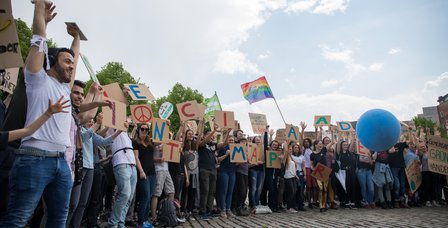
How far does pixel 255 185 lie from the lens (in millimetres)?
10016

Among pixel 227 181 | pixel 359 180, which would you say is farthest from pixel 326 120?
pixel 227 181

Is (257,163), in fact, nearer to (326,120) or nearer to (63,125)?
(326,120)

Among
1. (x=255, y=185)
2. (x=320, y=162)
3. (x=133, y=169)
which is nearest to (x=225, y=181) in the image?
(x=255, y=185)

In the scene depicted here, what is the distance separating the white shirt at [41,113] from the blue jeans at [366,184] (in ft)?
33.9

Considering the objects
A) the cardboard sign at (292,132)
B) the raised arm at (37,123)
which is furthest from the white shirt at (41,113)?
the cardboard sign at (292,132)

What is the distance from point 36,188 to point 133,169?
10.8ft

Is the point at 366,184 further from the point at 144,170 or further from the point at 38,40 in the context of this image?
the point at 38,40

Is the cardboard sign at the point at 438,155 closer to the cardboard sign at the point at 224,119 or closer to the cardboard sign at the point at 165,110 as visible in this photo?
the cardboard sign at the point at 224,119

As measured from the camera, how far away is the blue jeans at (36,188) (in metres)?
2.64

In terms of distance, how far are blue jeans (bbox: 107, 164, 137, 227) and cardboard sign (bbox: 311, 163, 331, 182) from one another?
648 cm

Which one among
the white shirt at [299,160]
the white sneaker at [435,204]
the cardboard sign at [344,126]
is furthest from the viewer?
the cardboard sign at [344,126]

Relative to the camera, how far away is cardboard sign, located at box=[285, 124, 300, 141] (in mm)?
11176

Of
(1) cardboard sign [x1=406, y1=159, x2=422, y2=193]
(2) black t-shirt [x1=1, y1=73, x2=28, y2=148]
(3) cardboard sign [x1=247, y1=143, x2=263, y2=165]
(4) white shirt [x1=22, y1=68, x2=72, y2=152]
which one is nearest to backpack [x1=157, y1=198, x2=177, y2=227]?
(3) cardboard sign [x1=247, y1=143, x2=263, y2=165]

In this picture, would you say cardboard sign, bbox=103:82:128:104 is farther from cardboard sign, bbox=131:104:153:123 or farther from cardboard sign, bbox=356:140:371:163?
cardboard sign, bbox=356:140:371:163
